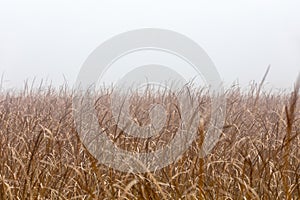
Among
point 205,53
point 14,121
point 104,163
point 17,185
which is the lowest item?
point 17,185

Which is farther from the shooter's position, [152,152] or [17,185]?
[152,152]

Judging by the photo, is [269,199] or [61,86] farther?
[61,86]

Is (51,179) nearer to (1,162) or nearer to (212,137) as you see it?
(1,162)

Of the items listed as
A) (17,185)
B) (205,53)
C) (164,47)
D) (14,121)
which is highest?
(164,47)

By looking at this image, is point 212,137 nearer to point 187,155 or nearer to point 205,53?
point 187,155

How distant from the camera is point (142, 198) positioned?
154 centimetres

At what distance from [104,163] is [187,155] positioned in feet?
1.79

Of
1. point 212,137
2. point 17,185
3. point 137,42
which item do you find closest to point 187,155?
point 212,137

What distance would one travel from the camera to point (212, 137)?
269cm

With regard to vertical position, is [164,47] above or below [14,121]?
above

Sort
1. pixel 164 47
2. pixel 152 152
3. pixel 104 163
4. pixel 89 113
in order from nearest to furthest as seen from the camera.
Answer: pixel 104 163, pixel 152 152, pixel 89 113, pixel 164 47

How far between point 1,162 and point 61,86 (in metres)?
3.32

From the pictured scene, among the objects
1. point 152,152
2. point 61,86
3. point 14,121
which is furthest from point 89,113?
point 61,86

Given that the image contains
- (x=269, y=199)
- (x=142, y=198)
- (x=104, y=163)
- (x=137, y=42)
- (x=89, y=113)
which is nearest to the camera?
(x=142, y=198)
